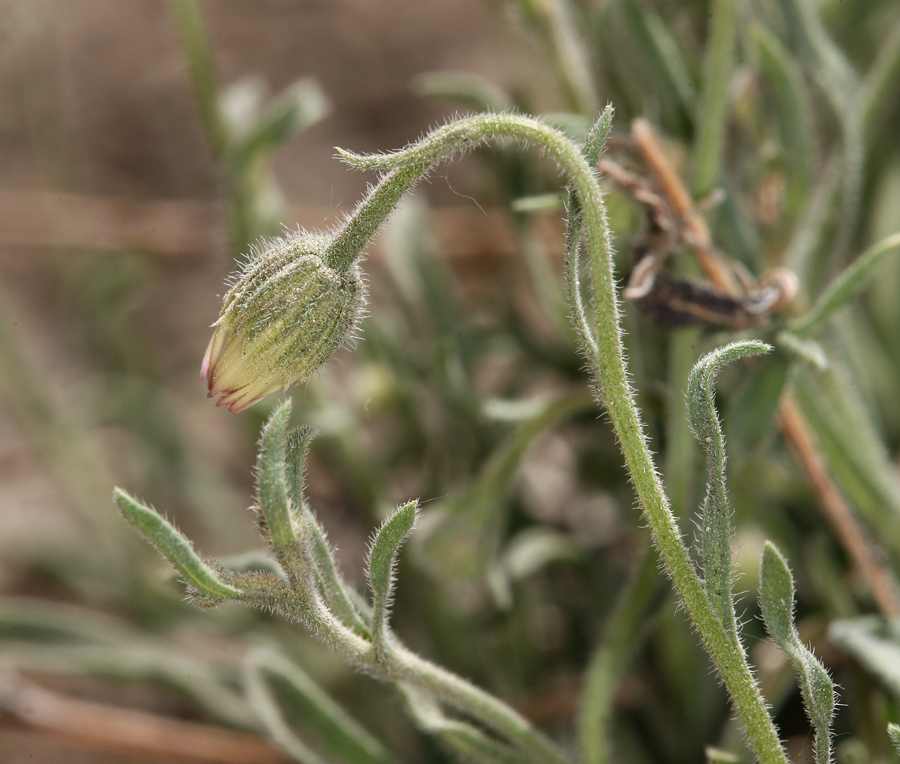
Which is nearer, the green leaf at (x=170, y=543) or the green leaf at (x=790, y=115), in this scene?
the green leaf at (x=170, y=543)

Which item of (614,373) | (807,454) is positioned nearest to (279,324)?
(614,373)

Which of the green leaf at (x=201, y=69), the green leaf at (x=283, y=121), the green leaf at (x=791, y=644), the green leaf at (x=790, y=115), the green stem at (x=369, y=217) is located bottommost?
the green leaf at (x=791, y=644)

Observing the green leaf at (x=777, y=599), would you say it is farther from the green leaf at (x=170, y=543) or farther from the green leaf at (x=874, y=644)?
the green leaf at (x=170, y=543)

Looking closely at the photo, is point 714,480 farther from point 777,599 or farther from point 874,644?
point 874,644

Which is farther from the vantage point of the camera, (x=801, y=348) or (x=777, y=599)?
(x=801, y=348)

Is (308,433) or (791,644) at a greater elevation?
(308,433)

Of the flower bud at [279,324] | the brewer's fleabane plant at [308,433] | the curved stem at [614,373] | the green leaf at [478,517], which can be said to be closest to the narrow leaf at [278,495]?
the brewer's fleabane plant at [308,433]

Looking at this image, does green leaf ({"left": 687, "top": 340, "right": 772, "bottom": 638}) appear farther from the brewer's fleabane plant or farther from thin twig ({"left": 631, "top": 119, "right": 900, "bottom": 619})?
thin twig ({"left": 631, "top": 119, "right": 900, "bottom": 619})

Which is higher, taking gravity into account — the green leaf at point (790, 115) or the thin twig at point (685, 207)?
the green leaf at point (790, 115)
